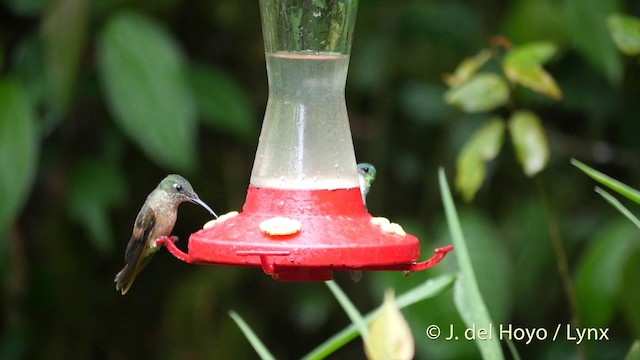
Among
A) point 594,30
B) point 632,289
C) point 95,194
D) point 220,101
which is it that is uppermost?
point 594,30

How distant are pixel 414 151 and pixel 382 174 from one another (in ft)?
0.81

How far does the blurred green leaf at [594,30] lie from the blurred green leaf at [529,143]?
84 cm

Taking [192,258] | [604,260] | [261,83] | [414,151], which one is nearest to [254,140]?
[261,83]

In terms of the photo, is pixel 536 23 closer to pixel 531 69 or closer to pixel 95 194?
pixel 531 69

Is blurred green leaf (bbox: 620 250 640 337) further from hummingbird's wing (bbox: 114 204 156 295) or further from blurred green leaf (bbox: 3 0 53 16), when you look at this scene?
blurred green leaf (bbox: 3 0 53 16)

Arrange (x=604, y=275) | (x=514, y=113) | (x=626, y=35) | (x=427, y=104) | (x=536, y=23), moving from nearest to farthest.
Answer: (x=626, y=35) → (x=514, y=113) → (x=604, y=275) → (x=536, y=23) → (x=427, y=104)

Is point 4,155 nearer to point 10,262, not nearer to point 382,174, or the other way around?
point 10,262

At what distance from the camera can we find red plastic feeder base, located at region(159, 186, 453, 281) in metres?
1.89

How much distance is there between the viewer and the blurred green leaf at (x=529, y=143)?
119 inches

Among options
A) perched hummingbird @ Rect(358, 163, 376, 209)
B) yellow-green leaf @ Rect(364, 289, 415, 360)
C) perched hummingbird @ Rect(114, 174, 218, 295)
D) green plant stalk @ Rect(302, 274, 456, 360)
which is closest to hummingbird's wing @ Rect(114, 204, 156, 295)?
perched hummingbird @ Rect(114, 174, 218, 295)

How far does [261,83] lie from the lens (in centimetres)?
523

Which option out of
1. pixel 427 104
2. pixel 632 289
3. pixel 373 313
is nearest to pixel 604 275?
pixel 632 289

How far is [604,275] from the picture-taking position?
11.7 feet

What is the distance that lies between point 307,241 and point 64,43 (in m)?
1.79
